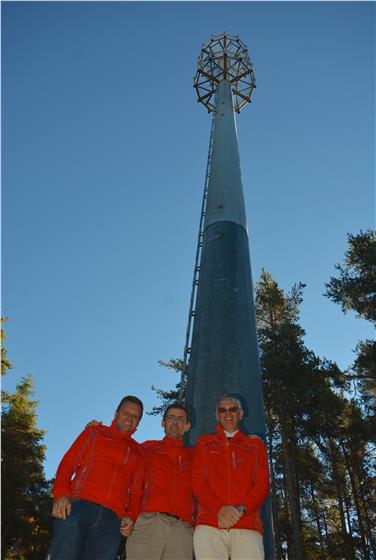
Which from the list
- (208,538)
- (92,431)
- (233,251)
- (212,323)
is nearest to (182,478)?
(208,538)

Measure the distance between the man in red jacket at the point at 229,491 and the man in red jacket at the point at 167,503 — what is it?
10.2 inches

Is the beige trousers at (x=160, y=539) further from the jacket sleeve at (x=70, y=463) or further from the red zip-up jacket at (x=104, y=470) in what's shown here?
the jacket sleeve at (x=70, y=463)

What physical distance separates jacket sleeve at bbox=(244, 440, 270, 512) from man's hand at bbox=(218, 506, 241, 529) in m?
0.15

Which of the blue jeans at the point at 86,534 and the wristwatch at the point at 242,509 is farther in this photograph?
the wristwatch at the point at 242,509

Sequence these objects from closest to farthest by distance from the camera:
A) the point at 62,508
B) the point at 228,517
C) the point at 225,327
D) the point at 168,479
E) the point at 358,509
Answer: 1. the point at 228,517
2. the point at 62,508
3. the point at 168,479
4. the point at 225,327
5. the point at 358,509

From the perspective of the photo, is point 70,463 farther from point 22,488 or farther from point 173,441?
point 22,488

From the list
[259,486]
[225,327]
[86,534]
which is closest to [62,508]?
[86,534]

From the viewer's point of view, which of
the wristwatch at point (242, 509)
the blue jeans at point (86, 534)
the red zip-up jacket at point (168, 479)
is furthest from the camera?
the red zip-up jacket at point (168, 479)

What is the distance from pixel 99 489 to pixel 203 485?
87cm

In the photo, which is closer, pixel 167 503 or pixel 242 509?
pixel 242 509

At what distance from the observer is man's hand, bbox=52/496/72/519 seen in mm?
3496

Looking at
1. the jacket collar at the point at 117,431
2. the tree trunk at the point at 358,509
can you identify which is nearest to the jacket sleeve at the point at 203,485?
the jacket collar at the point at 117,431

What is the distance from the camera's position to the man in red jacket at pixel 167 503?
369cm

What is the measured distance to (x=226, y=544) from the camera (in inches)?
137
